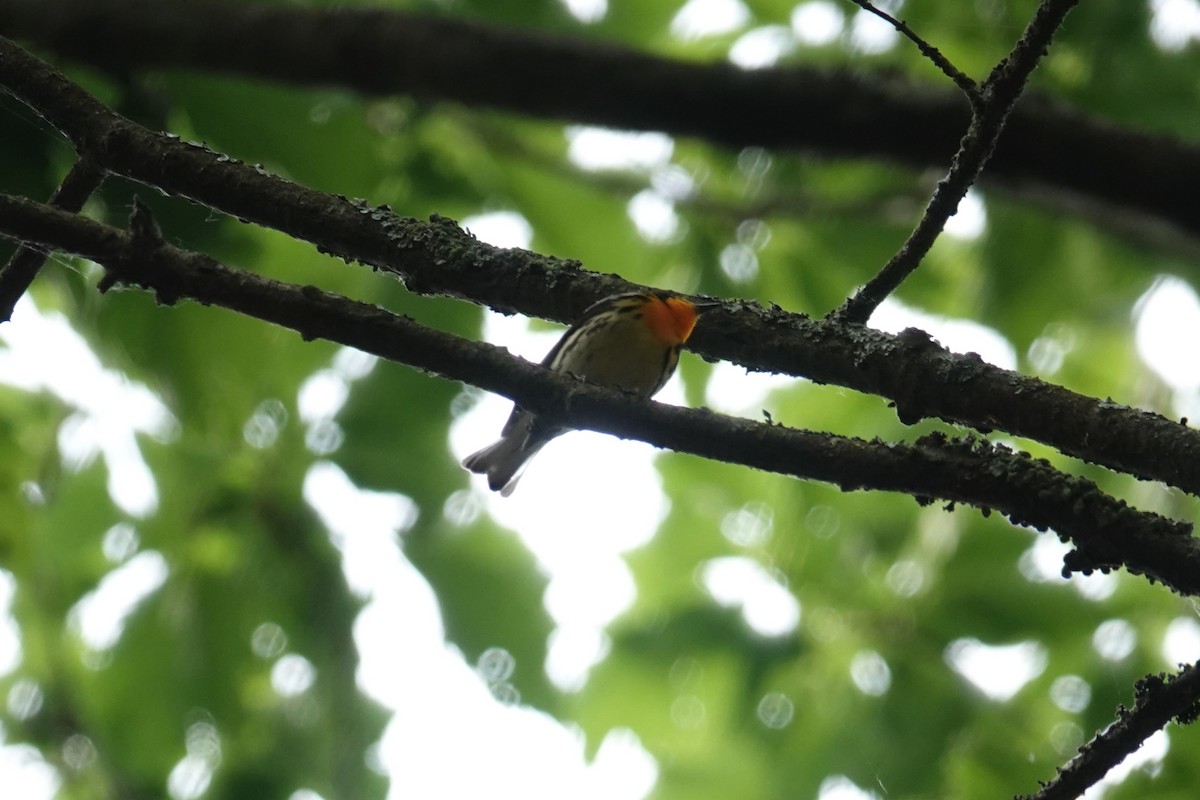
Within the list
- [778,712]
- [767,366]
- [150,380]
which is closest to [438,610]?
[150,380]

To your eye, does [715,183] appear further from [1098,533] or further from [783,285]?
[1098,533]

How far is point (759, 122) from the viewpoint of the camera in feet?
15.6

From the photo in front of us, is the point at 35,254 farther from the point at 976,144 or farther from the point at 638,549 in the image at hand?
the point at 638,549

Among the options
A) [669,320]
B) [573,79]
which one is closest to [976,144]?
[669,320]

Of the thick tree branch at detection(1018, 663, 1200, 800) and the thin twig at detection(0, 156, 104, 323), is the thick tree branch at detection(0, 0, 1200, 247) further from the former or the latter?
the thick tree branch at detection(1018, 663, 1200, 800)

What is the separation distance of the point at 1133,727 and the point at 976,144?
117 centimetres

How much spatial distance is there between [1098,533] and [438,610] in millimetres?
2943

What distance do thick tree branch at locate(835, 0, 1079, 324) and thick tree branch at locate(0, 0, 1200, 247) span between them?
238 cm

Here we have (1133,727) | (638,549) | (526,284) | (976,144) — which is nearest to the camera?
(1133,727)

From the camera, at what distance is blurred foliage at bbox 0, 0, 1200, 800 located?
4418 millimetres

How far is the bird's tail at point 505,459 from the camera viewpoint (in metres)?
4.43

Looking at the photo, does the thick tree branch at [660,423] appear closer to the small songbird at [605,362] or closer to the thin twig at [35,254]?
the thin twig at [35,254]

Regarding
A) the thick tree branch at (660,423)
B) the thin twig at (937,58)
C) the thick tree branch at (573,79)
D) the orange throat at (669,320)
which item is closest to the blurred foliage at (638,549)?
the thick tree branch at (573,79)

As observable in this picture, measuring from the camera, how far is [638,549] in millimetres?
6227
